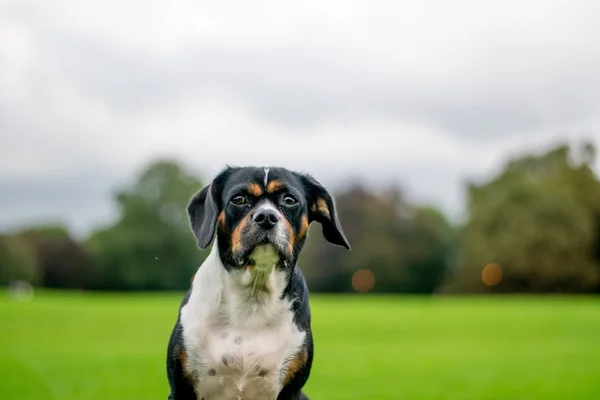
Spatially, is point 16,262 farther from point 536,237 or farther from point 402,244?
point 536,237

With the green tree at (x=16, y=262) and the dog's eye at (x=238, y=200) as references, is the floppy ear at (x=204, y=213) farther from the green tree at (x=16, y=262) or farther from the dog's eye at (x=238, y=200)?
the green tree at (x=16, y=262)

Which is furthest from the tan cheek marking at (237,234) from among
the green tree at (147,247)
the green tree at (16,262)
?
the green tree at (16,262)

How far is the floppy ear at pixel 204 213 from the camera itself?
17.3ft

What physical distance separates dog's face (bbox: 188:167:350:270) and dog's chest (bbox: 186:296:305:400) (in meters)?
0.44

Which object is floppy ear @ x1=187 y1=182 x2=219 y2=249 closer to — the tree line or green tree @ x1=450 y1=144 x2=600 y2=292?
the tree line

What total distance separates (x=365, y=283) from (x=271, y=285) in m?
69.7

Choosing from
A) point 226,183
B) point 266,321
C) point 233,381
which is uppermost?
point 226,183

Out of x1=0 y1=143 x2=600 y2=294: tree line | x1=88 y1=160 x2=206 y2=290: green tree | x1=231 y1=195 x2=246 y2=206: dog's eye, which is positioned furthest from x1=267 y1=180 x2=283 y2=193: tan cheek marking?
x1=0 y1=143 x2=600 y2=294: tree line

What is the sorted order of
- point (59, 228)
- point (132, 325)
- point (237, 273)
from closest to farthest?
point (237, 273) → point (132, 325) → point (59, 228)

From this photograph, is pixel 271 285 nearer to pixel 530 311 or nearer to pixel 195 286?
pixel 195 286

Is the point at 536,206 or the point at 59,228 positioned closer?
the point at 536,206

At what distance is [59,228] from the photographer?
8094cm

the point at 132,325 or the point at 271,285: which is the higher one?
the point at 271,285

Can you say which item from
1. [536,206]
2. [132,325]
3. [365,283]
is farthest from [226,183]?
[365,283]
